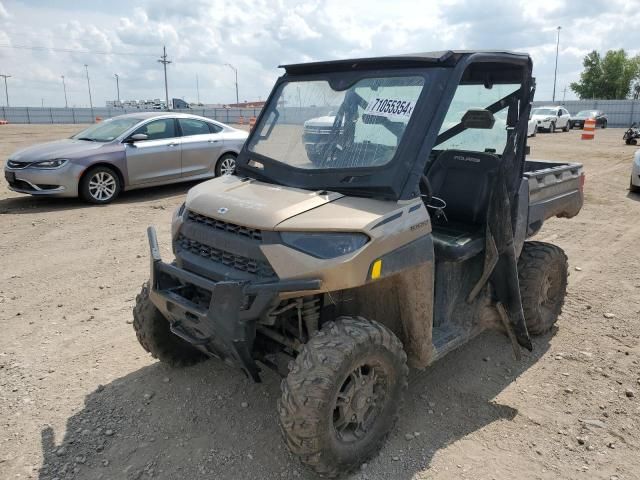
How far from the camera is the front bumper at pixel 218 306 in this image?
2.66 m

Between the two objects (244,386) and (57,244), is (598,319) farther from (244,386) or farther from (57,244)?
(57,244)

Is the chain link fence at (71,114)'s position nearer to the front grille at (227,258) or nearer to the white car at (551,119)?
the white car at (551,119)

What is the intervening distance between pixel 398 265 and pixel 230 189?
3.81ft

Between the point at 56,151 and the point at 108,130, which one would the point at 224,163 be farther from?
the point at 56,151

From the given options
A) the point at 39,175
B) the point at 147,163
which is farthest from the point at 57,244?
the point at 147,163

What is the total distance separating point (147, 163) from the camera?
9.81 meters

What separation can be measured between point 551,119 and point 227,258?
3146 cm

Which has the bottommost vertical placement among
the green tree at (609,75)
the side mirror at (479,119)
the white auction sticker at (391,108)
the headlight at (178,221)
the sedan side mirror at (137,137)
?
the headlight at (178,221)

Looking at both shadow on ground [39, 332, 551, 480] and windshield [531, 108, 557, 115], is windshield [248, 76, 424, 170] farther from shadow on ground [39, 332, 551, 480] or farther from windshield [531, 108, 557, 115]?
windshield [531, 108, 557, 115]

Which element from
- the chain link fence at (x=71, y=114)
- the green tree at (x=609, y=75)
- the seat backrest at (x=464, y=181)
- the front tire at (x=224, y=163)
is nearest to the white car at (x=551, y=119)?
the chain link fence at (x=71, y=114)

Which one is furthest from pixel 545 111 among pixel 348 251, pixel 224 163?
pixel 348 251

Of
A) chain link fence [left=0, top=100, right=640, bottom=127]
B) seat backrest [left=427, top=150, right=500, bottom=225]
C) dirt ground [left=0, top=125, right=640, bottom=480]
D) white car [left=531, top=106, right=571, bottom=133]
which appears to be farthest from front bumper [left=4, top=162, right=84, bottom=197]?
chain link fence [left=0, top=100, right=640, bottom=127]

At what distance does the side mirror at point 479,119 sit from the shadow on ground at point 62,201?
7.38m

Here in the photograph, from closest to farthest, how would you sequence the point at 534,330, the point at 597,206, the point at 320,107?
the point at 320,107, the point at 534,330, the point at 597,206
